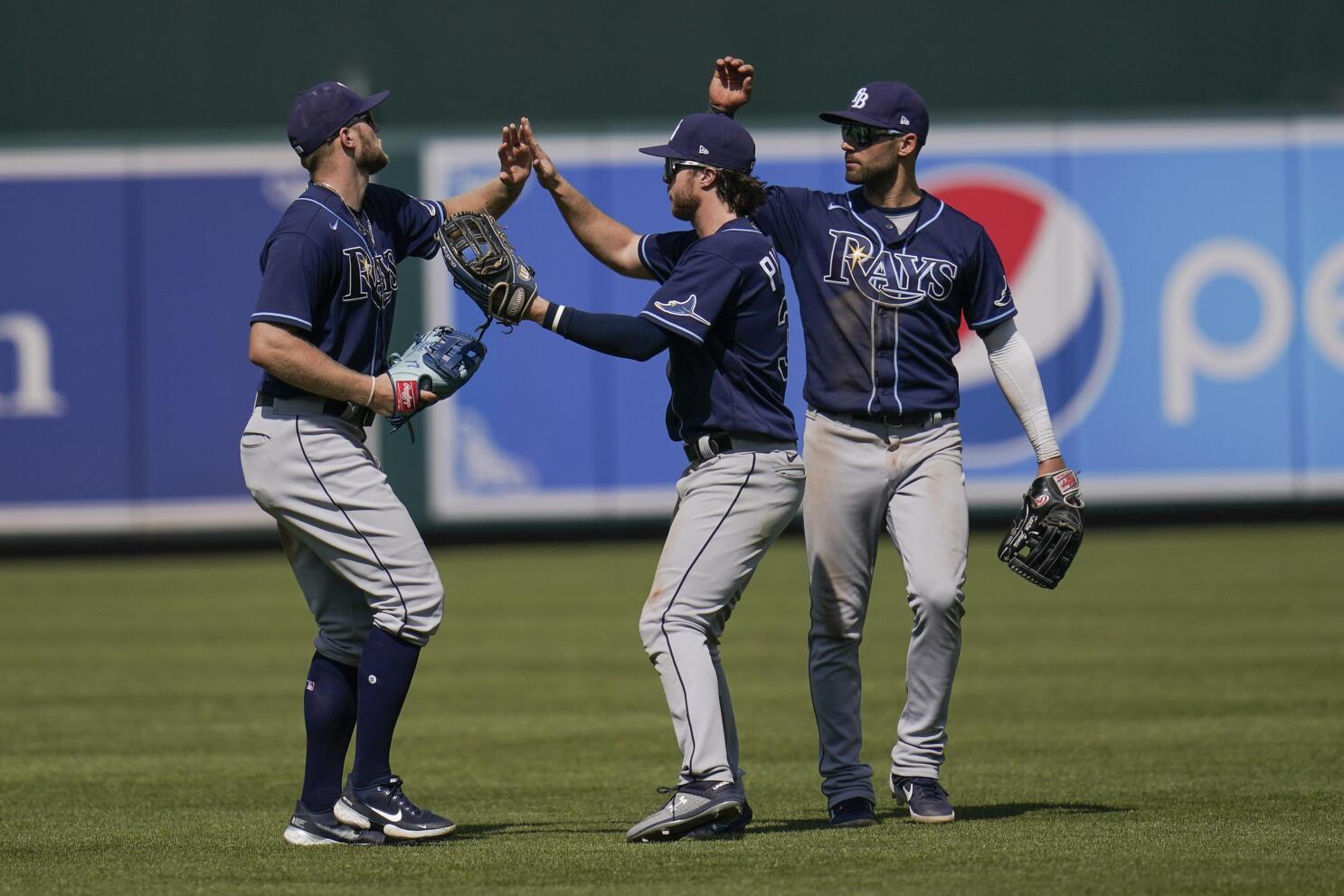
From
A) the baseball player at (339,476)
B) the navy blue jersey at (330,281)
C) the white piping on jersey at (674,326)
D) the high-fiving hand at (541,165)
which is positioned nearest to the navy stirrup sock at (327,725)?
the baseball player at (339,476)

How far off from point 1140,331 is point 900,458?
9.95 m

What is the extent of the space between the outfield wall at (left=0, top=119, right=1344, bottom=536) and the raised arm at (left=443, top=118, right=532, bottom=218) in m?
8.27

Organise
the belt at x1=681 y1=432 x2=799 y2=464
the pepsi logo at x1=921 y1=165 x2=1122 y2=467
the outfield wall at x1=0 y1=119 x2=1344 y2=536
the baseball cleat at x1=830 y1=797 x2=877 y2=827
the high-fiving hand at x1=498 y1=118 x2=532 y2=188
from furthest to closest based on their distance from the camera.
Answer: the pepsi logo at x1=921 y1=165 x2=1122 y2=467, the outfield wall at x1=0 y1=119 x2=1344 y2=536, the high-fiving hand at x1=498 y1=118 x2=532 y2=188, the baseball cleat at x1=830 y1=797 x2=877 y2=827, the belt at x1=681 y1=432 x2=799 y2=464

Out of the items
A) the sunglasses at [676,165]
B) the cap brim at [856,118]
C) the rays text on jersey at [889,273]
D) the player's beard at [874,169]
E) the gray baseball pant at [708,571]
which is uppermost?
the cap brim at [856,118]

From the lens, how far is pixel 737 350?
5.40m

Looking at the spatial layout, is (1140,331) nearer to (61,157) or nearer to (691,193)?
(61,157)

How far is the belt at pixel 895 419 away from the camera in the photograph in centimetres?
565

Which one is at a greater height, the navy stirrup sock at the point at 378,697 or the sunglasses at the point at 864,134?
the sunglasses at the point at 864,134

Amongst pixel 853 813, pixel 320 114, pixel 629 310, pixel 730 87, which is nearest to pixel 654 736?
pixel 853 813

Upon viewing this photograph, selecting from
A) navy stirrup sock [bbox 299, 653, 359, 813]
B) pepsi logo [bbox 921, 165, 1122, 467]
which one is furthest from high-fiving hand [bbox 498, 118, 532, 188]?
pepsi logo [bbox 921, 165, 1122, 467]

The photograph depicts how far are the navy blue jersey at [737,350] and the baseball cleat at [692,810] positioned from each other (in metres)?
0.99

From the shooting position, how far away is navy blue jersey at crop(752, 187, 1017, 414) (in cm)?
567

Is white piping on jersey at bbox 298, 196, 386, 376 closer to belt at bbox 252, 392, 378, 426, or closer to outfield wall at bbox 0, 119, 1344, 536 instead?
belt at bbox 252, 392, 378, 426

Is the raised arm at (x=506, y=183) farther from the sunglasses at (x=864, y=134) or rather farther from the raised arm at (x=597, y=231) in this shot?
the sunglasses at (x=864, y=134)
